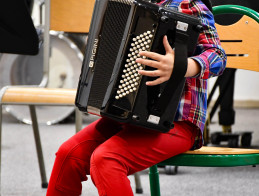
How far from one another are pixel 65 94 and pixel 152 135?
0.51 meters

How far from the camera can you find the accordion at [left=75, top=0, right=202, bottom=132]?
2.95ft

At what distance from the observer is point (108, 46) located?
97 cm

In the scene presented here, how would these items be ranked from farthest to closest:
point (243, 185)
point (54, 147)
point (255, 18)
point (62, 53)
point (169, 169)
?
point (62, 53)
point (54, 147)
point (169, 169)
point (243, 185)
point (255, 18)

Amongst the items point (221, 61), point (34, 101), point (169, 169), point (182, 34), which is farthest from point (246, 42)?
point (169, 169)

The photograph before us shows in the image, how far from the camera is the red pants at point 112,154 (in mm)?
908

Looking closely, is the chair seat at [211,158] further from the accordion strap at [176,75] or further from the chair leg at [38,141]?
the chair leg at [38,141]

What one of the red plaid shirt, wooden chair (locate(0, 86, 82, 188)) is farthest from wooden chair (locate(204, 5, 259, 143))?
wooden chair (locate(0, 86, 82, 188))

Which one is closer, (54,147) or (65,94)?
(65,94)

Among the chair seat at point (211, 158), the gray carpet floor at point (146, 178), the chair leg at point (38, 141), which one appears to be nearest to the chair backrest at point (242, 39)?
the chair seat at point (211, 158)

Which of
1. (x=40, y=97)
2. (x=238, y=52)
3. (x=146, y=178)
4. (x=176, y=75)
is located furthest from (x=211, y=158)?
(x=146, y=178)

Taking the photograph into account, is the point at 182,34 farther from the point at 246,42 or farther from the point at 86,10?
the point at 86,10

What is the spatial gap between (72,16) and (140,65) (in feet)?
2.82

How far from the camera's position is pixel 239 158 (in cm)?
100

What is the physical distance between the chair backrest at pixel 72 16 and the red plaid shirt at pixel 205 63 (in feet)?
2.28
